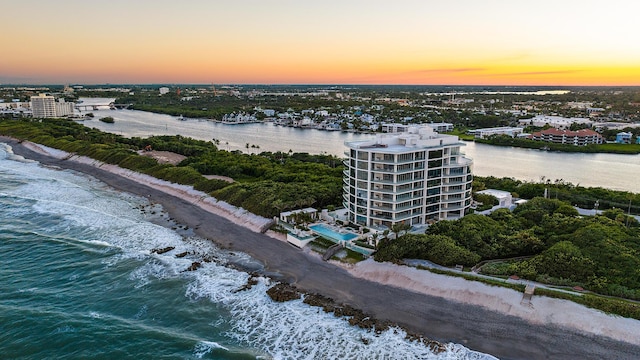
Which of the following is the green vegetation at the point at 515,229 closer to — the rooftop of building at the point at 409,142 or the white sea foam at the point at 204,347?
the rooftop of building at the point at 409,142

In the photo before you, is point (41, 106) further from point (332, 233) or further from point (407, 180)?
point (407, 180)

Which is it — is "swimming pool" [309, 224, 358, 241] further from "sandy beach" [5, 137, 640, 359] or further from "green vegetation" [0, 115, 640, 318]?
"green vegetation" [0, 115, 640, 318]

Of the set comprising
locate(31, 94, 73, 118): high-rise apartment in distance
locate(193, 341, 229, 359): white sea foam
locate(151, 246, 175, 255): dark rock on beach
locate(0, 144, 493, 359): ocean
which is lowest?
locate(193, 341, 229, 359): white sea foam

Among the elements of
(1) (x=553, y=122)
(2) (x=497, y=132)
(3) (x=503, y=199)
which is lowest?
(3) (x=503, y=199)

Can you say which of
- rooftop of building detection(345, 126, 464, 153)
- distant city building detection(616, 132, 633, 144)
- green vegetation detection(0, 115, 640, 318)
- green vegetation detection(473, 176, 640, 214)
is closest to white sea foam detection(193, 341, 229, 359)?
green vegetation detection(0, 115, 640, 318)

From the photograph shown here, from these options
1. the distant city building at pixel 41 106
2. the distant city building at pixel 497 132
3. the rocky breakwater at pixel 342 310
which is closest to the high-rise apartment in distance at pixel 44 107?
the distant city building at pixel 41 106

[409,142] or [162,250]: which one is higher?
[409,142]

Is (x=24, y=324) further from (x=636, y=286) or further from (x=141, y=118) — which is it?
(x=141, y=118)

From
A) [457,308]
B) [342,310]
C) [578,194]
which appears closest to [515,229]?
[457,308]

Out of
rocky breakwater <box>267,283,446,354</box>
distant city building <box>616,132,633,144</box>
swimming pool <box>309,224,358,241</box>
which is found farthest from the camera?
distant city building <box>616,132,633,144</box>
